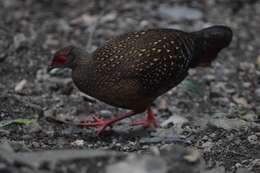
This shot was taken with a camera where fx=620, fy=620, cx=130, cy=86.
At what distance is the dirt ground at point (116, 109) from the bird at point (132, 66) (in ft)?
1.39

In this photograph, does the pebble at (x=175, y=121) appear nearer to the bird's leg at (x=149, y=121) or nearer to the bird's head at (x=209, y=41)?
the bird's leg at (x=149, y=121)

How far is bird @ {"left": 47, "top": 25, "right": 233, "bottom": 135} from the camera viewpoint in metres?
5.78

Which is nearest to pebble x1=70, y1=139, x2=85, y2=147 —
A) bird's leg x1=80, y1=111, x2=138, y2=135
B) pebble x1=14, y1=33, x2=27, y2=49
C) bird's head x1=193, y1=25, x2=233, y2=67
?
bird's leg x1=80, y1=111, x2=138, y2=135

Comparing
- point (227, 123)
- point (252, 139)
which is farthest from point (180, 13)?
point (252, 139)

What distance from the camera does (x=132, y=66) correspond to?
18.9 feet

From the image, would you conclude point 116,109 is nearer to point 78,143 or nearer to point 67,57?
point 67,57

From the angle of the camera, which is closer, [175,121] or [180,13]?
[175,121]

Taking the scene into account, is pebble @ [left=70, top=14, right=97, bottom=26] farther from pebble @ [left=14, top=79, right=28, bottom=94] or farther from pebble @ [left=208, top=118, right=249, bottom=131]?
pebble @ [left=208, top=118, right=249, bottom=131]

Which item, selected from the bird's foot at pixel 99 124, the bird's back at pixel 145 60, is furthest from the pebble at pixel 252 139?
the bird's foot at pixel 99 124

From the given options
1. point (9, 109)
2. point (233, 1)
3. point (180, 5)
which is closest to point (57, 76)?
point (9, 109)

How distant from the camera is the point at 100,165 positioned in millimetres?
3322

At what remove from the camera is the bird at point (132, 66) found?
5.78m

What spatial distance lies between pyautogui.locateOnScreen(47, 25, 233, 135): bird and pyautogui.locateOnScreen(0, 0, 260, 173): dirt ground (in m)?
0.42

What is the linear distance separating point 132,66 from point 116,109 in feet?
4.66
